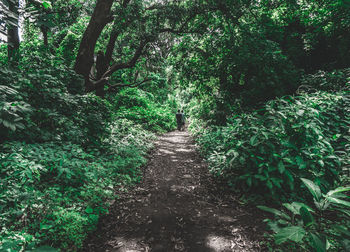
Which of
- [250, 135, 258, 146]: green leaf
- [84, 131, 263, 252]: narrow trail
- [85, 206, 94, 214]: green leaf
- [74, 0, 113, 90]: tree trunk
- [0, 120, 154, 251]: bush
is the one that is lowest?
[84, 131, 263, 252]: narrow trail

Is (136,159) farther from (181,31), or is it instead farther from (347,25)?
(347,25)

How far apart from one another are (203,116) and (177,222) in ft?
25.9

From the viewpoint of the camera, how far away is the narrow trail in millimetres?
2529

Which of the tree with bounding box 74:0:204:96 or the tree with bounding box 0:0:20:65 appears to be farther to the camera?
the tree with bounding box 74:0:204:96

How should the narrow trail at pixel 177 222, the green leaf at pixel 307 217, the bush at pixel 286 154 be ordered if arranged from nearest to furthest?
the green leaf at pixel 307 217 < the narrow trail at pixel 177 222 < the bush at pixel 286 154

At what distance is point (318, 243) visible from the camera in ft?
4.82

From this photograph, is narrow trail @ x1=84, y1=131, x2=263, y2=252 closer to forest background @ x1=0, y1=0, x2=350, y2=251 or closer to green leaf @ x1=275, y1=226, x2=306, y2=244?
forest background @ x1=0, y1=0, x2=350, y2=251

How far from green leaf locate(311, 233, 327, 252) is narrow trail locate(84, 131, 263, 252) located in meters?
1.11

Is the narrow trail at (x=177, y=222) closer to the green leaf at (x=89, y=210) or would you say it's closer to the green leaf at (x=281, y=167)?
the green leaf at (x=89, y=210)

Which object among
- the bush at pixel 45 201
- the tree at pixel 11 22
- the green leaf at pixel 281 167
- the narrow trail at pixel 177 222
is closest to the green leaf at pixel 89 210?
the bush at pixel 45 201

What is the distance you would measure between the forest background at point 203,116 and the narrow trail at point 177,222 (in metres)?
0.29

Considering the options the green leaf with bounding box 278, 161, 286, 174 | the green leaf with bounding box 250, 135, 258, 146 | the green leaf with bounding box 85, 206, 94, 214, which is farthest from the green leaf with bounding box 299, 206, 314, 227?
the green leaf with bounding box 85, 206, 94, 214

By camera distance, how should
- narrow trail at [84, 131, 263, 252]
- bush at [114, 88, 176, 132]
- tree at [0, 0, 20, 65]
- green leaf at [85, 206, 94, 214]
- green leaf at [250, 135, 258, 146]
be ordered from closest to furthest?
tree at [0, 0, 20, 65] → narrow trail at [84, 131, 263, 252] → green leaf at [85, 206, 94, 214] → green leaf at [250, 135, 258, 146] → bush at [114, 88, 176, 132]

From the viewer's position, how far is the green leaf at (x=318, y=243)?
144cm
